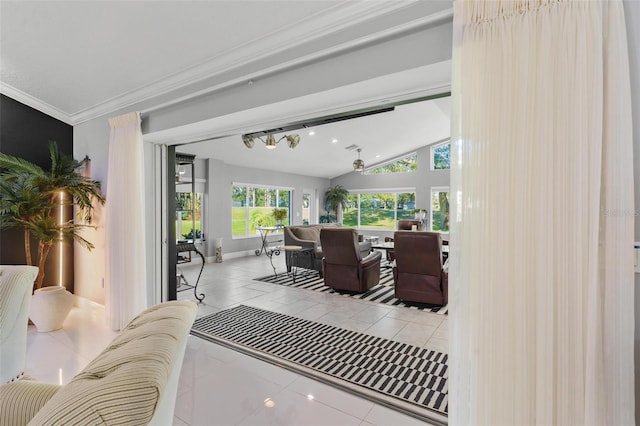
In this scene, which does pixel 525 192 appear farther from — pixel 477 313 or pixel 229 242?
pixel 229 242

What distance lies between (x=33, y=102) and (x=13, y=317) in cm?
295

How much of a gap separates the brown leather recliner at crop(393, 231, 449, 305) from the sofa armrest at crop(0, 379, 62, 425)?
362cm

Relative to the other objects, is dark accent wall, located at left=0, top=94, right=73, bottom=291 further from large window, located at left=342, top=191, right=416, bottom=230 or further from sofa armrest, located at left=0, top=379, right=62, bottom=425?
large window, located at left=342, top=191, right=416, bottom=230

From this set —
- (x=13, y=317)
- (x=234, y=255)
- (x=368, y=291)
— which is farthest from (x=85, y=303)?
(x=234, y=255)

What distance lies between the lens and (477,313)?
1.42m

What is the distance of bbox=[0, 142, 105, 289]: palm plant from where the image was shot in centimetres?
314

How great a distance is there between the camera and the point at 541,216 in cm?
129

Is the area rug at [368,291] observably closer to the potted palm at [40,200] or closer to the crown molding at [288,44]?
the potted palm at [40,200]

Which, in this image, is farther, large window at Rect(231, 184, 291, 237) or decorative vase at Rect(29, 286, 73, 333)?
large window at Rect(231, 184, 291, 237)

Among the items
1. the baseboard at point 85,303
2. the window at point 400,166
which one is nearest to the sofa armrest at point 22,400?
the baseboard at point 85,303

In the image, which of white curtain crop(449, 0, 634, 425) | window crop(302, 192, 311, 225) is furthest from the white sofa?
window crop(302, 192, 311, 225)

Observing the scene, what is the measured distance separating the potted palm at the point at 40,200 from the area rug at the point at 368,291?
10.4ft

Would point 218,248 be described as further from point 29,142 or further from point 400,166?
point 400,166

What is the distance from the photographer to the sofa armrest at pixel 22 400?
125 cm
